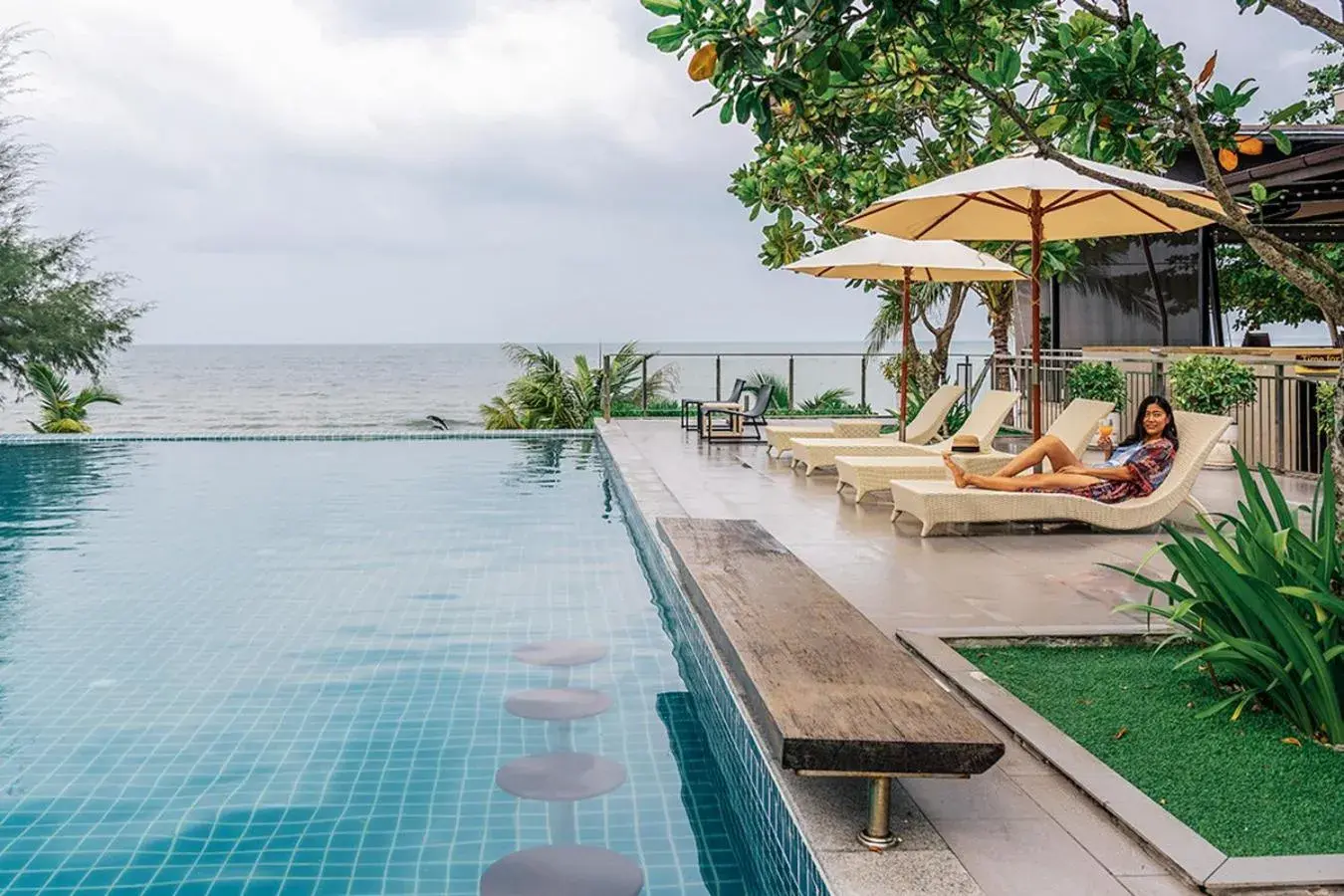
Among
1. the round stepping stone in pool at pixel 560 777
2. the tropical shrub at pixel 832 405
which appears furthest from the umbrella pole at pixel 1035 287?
the tropical shrub at pixel 832 405

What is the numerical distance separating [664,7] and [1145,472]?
16.5ft

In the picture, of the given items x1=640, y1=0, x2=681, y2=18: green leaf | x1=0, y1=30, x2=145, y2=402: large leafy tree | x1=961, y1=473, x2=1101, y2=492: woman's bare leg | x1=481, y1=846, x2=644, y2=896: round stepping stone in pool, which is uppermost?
x1=0, y1=30, x2=145, y2=402: large leafy tree

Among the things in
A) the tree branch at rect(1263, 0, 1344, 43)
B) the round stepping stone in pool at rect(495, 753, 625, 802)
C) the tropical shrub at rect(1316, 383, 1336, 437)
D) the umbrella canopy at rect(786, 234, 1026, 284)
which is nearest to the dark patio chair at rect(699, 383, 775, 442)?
the umbrella canopy at rect(786, 234, 1026, 284)

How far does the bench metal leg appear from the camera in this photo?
2578mm

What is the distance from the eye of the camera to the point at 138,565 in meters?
7.33

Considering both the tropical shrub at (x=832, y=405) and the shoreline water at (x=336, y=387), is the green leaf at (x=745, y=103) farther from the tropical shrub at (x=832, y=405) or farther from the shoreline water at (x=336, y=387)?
the tropical shrub at (x=832, y=405)

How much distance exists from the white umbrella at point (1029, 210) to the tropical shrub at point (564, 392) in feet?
30.5

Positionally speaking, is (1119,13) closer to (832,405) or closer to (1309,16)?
(1309,16)

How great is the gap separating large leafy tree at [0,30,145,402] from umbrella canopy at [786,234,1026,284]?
50.5 feet

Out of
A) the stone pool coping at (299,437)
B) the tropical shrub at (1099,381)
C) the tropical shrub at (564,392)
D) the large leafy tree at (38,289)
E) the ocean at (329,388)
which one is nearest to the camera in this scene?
the tropical shrub at (1099,381)

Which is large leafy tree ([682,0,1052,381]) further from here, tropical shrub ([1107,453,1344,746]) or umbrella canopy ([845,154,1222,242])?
tropical shrub ([1107,453,1344,746])

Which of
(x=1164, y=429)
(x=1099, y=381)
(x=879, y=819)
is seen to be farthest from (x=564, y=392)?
(x=879, y=819)

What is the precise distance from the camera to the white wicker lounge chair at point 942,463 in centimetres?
798

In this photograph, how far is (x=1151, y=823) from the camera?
2.65m
